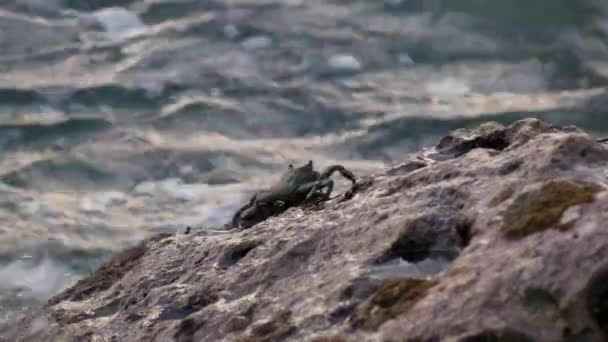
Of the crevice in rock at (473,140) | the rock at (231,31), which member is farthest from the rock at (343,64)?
the crevice in rock at (473,140)

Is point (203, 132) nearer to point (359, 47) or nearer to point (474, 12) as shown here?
point (359, 47)

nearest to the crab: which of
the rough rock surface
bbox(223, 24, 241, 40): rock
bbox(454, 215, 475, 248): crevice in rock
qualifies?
the rough rock surface

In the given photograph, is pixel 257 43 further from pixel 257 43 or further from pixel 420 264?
pixel 420 264

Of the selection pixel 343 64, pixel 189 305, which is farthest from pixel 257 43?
pixel 189 305

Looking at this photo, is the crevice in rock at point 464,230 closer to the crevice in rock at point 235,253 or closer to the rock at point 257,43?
the crevice in rock at point 235,253

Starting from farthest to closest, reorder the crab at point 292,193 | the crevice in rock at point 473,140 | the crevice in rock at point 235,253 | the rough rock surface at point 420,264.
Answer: the crab at point 292,193
the crevice in rock at point 235,253
the crevice in rock at point 473,140
the rough rock surface at point 420,264

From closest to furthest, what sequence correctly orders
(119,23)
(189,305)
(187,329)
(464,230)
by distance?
(464,230)
(187,329)
(189,305)
(119,23)

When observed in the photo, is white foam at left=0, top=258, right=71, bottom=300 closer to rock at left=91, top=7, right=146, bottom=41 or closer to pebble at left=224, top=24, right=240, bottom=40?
pebble at left=224, top=24, right=240, bottom=40
